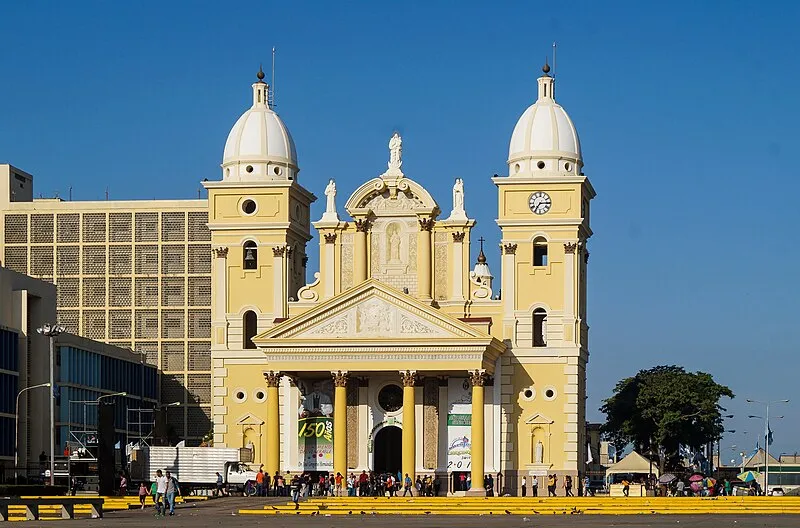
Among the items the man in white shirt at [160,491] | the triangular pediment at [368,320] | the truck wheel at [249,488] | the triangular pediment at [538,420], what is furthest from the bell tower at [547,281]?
the man in white shirt at [160,491]

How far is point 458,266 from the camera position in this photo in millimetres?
102938

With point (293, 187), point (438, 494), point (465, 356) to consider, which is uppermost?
point (293, 187)

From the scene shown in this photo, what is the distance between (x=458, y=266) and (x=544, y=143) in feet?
28.0

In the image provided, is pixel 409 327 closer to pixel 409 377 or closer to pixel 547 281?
pixel 409 377

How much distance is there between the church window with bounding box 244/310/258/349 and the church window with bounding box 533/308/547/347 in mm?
16051

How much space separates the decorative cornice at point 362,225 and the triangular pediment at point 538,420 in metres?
14.0

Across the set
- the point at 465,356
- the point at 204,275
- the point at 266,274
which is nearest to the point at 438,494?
the point at 465,356

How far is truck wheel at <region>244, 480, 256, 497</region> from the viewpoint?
97188mm

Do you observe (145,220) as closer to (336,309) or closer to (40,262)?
(40,262)

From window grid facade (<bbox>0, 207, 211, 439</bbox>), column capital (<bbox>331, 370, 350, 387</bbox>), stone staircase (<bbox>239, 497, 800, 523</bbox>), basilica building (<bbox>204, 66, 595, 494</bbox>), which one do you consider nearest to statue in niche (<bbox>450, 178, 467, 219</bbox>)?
basilica building (<bbox>204, 66, 595, 494</bbox>)

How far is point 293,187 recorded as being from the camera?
107m

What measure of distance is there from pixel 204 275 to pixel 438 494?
65.9 meters

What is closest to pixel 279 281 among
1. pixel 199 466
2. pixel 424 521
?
pixel 199 466

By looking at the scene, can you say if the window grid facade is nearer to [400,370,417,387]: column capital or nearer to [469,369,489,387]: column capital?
[400,370,417,387]: column capital
